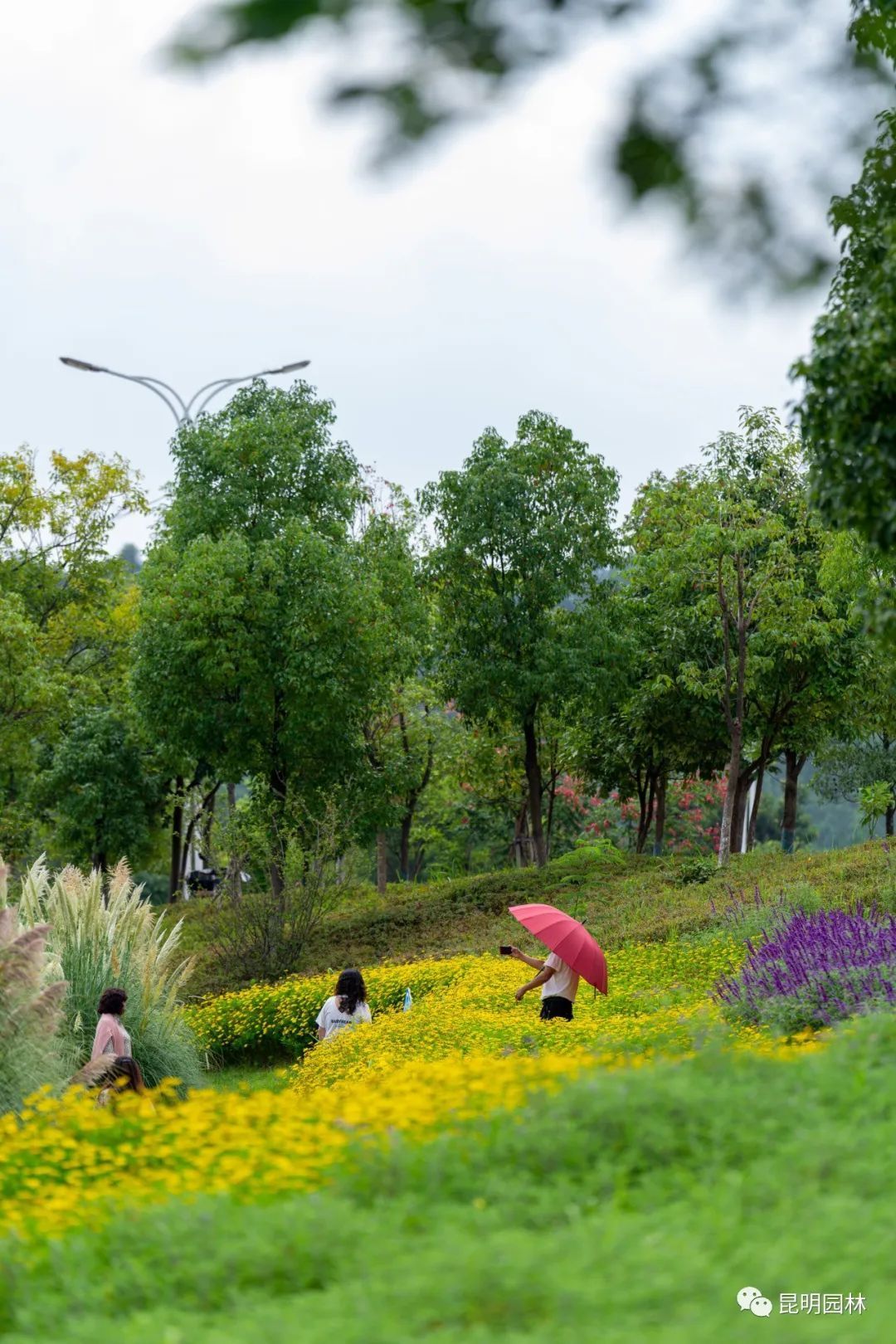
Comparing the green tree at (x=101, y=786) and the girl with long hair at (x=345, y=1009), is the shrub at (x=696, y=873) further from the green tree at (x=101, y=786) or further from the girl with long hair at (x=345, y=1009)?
the green tree at (x=101, y=786)

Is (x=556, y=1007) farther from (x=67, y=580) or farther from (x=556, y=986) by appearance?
(x=67, y=580)

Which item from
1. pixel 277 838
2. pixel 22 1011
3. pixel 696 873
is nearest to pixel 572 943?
pixel 22 1011

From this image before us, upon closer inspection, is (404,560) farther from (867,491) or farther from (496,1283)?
(496,1283)

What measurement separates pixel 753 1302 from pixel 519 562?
22.0m

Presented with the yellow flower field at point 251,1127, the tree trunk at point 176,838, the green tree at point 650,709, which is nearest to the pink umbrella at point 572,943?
the yellow flower field at point 251,1127

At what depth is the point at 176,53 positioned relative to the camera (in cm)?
203

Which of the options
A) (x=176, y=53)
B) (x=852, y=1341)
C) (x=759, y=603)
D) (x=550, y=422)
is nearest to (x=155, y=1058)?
(x=852, y=1341)

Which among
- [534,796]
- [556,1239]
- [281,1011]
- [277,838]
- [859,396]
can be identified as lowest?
[281,1011]

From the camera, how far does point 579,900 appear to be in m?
21.8

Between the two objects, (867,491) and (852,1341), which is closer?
(852,1341)

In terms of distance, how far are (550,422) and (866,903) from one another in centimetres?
1313

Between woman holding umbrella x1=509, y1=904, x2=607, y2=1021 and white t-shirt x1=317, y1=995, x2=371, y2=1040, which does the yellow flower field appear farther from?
white t-shirt x1=317, y1=995, x2=371, y2=1040

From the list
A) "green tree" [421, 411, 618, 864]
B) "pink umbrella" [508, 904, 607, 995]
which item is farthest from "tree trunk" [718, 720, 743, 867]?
"pink umbrella" [508, 904, 607, 995]

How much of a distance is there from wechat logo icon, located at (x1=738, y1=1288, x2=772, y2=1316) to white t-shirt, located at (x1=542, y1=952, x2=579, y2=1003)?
25.1 feet
